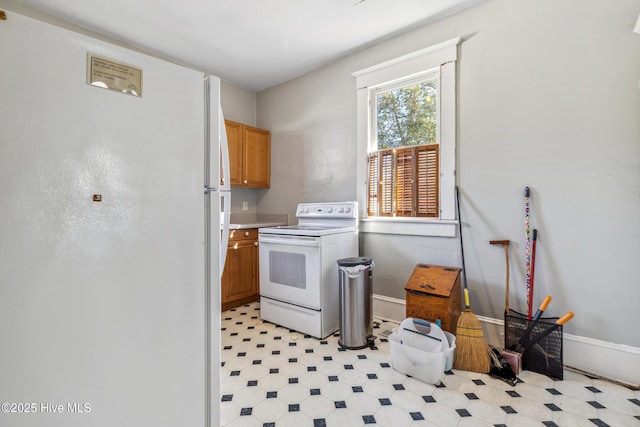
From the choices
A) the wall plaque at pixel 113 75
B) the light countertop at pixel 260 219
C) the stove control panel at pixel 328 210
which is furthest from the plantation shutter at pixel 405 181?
the wall plaque at pixel 113 75

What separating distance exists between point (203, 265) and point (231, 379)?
121cm

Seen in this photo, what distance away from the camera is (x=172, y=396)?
1.08 meters

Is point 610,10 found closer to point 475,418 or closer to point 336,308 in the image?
Answer: point 475,418

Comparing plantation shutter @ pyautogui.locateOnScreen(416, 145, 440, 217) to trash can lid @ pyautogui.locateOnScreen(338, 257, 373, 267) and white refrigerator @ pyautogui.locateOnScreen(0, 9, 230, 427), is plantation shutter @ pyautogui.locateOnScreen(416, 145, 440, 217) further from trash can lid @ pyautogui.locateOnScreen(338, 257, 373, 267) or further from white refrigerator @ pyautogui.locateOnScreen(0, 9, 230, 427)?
white refrigerator @ pyautogui.locateOnScreen(0, 9, 230, 427)

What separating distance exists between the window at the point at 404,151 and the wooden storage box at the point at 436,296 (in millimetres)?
616

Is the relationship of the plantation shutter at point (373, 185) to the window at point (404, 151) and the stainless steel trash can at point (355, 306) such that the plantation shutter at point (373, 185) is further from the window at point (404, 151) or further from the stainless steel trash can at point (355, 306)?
the stainless steel trash can at point (355, 306)

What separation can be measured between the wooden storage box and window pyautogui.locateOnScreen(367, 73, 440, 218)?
0.62 m

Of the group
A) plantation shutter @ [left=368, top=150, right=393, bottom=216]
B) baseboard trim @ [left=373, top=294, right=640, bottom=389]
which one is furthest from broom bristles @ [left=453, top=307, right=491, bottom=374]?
plantation shutter @ [left=368, top=150, right=393, bottom=216]

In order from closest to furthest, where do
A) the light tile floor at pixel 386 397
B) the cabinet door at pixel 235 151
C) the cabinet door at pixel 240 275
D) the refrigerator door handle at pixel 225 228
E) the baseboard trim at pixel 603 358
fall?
the refrigerator door handle at pixel 225 228 < the light tile floor at pixel 386 397 < the baseboard trim at pixel 603 358 < the cabinet door at pixel 240 275 < the cabinet door at pixel 235 151

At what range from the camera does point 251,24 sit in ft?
8.98

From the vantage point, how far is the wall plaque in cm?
91

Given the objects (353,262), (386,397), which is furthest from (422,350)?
(353,262)

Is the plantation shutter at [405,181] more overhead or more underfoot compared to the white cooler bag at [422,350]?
more overhead

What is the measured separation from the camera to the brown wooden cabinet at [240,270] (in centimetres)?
330
